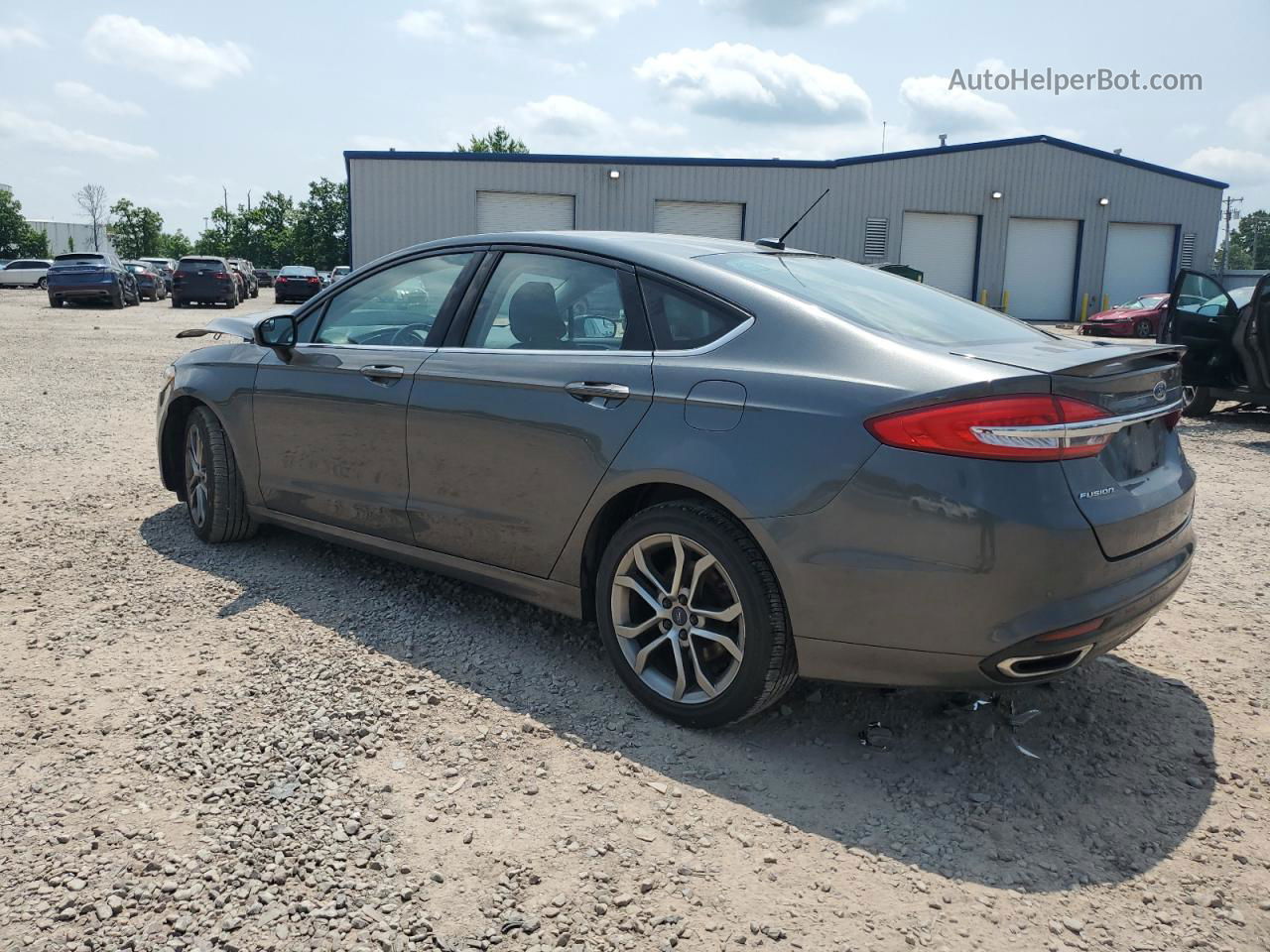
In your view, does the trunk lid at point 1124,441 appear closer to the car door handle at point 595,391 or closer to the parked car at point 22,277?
the car door handle at point 595,391

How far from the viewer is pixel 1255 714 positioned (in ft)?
11.5

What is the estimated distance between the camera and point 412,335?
13.9 ft

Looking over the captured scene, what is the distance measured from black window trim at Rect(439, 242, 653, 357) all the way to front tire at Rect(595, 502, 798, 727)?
595mm

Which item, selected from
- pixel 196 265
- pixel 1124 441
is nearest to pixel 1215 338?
pixel 1124 441

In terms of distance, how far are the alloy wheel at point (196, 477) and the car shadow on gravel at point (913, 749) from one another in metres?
0.94

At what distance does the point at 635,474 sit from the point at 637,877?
1219 mm

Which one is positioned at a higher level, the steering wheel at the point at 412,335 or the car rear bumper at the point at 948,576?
the steering wheel at the point at 412,335

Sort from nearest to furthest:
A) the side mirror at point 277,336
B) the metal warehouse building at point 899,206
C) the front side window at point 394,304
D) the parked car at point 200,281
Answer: the front side window at point 394,304 < the side mirror at point 277,336 < the metal warehouse building at point 899,206 < the parked car at point 200,281

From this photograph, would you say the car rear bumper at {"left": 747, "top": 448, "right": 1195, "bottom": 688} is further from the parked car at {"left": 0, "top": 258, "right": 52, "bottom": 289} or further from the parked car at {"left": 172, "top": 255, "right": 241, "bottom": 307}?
the parked car at {"left": 0, "top": 258, "right": 52, "bottom": 289}

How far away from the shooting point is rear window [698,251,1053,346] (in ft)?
10.6

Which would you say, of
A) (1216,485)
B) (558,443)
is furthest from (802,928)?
(1216,485)

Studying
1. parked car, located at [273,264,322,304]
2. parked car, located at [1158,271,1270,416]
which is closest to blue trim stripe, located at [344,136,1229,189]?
parked car, located at [273,264,322,304]

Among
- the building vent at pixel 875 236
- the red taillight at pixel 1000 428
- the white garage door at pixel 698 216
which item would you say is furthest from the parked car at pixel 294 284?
the red taillight at pixel 1000 428

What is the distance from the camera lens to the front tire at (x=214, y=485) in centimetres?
500
